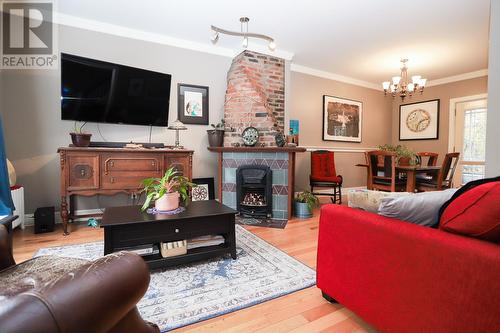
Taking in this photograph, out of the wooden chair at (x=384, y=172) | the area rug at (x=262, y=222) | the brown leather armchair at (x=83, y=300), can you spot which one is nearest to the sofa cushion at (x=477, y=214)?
the brown leather armchair at (x=83, y=300)

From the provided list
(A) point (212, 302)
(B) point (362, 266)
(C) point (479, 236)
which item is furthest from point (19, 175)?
(C) point (479, 236)

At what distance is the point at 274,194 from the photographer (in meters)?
3.61

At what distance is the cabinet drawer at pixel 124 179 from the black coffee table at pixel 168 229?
0.92m

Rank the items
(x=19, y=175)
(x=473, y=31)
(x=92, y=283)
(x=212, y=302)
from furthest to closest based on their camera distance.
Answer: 1. (x=473, y=31)
2. (x=19, y=175)
3. (x=212, y=302)
4. (x=92, y=283)

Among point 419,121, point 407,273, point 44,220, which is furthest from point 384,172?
point 44,220

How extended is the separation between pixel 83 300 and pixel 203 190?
3.34 metres

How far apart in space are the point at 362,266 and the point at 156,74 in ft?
11.0

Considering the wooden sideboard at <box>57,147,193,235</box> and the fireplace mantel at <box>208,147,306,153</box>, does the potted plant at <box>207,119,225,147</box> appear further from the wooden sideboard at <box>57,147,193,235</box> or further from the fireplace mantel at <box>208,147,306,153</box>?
the wooden sideboard at <box>57,147,193,235</box>

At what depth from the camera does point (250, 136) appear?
3.68m

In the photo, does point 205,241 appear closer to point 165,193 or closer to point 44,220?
point 165,193

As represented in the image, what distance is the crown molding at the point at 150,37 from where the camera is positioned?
3143 millimetres

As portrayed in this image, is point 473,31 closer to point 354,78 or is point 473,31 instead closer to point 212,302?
point 354,78

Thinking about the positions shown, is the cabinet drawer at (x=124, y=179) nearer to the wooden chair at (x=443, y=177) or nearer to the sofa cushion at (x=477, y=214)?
the sofa cushion at (x=477, y=214)

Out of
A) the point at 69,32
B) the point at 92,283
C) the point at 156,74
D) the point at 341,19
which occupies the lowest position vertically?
the point at 92,283
